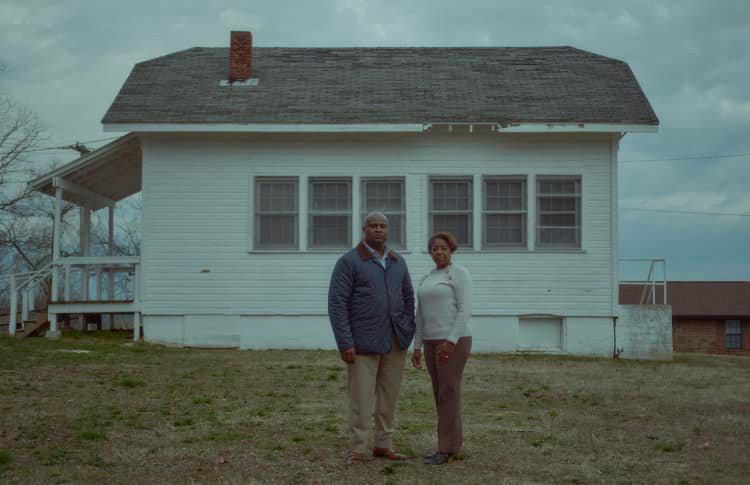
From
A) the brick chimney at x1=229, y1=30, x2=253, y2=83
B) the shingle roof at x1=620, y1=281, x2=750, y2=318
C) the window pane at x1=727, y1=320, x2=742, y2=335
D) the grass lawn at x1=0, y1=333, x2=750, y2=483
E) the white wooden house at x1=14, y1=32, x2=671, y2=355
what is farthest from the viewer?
the window pane at x1=727, y1=320, x2=742, y2=335

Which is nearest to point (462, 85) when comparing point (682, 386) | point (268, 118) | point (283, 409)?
point (268, 118)

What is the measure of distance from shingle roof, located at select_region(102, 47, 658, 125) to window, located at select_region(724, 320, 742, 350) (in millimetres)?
29307

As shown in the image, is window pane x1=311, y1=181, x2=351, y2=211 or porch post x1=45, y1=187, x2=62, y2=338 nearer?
window pane x1=311, y1=181, x2=351, y2=211

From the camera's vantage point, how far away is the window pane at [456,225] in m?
18.1

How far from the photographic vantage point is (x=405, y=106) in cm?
1820

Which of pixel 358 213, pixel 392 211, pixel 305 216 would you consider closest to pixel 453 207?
pixel 392 211

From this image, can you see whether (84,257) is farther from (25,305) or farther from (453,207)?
(453,207)

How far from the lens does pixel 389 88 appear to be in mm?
19094

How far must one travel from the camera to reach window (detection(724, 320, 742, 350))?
149 feet

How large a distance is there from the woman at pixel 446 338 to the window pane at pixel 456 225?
10.7 metres

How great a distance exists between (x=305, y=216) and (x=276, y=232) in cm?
66

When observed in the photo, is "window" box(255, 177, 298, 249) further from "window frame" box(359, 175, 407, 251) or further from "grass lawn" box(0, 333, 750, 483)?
"grass lawn" box(0, 333, 750, 483)

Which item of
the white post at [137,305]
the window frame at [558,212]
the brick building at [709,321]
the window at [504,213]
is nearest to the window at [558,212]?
the window frame at [558,212]

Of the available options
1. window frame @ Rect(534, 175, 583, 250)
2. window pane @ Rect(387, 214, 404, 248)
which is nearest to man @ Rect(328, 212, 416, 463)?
window pane @ Rect(387, 214, 404, 248)
